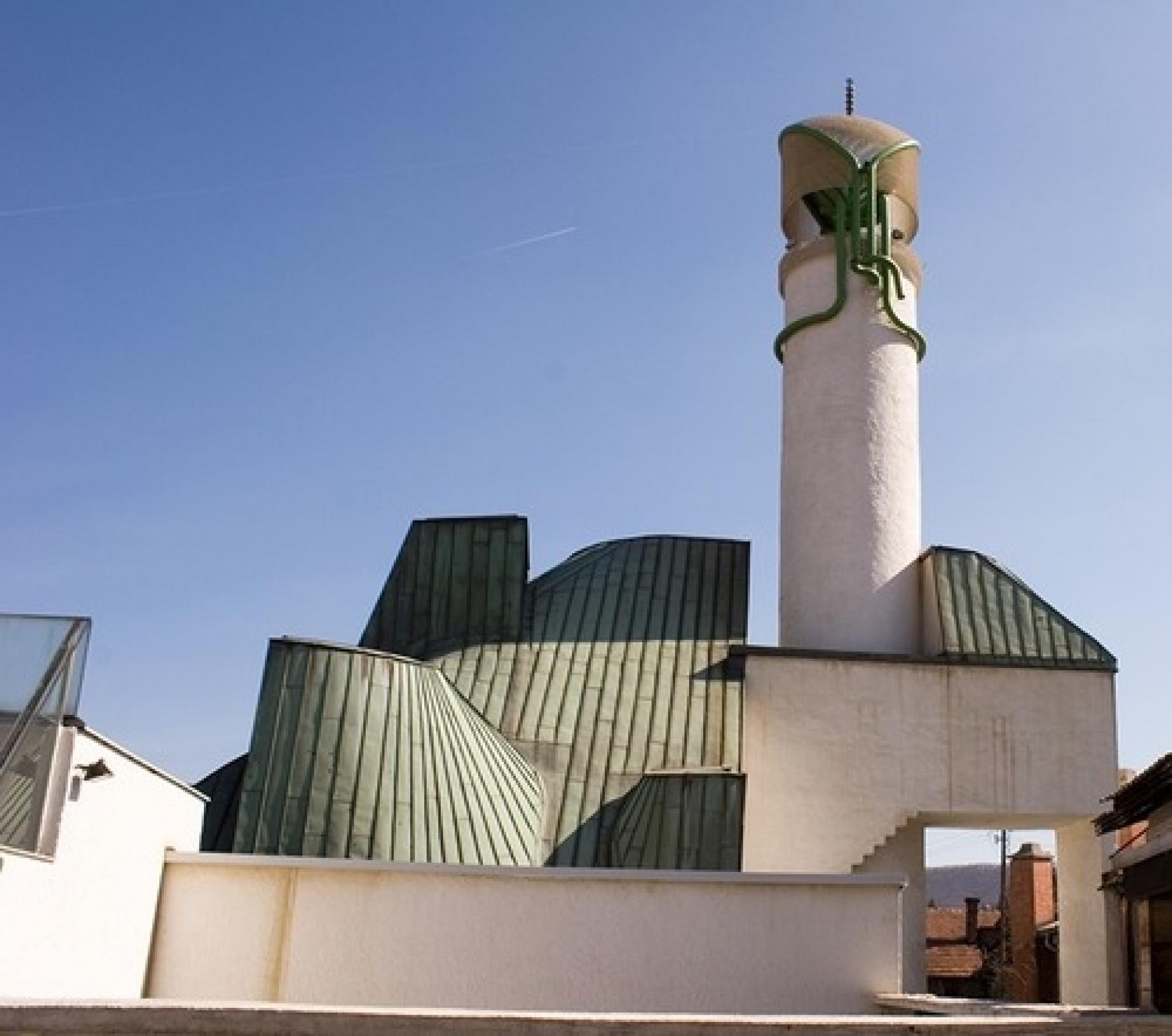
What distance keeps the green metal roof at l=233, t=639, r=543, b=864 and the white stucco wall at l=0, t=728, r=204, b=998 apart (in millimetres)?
1568

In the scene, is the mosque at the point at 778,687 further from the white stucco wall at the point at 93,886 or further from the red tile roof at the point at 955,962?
the red tile roof at the point at 955,962

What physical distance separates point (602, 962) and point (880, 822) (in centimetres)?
659

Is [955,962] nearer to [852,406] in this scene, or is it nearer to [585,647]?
[852,406]

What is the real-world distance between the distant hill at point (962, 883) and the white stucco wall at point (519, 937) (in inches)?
2530

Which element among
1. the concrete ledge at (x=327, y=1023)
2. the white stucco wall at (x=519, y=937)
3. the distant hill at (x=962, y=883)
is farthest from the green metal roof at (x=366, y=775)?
the distant hill at (x=962, y=883)

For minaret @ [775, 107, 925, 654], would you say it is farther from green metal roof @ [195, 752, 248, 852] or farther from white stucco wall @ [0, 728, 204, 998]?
white stucco wall @ [0, 728, 204, 998]

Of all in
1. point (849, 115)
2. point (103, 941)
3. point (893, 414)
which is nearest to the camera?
point (103, 941)

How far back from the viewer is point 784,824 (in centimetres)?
2009

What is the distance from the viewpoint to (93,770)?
12.6 metres

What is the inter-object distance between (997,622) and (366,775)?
32.2ft

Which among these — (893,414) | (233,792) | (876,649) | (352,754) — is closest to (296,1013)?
(352,754)

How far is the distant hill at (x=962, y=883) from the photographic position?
78.2 meters

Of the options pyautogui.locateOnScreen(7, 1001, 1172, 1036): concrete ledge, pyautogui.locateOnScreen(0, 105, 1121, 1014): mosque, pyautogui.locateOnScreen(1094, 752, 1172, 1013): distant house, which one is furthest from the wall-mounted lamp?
pyautogui.locateOnScreen(1094, 752, 1172, 1013): distant house

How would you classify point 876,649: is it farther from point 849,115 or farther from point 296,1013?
point 296,1013
